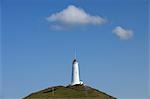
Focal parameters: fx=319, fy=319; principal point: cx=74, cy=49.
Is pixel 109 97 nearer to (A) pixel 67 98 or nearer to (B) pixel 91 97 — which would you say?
(B) pixel 91 97

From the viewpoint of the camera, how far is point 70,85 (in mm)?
87250

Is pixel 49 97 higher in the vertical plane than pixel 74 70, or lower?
lower

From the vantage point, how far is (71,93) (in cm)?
7894

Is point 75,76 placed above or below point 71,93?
above

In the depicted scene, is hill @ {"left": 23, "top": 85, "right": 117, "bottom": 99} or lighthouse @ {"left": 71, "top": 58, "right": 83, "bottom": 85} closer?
hill @ {"left": 23, "top": 85, "right": 117, "bottom": 99}

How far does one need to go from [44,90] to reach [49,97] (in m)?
9.50

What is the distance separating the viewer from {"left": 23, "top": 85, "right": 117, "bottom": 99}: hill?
257 ft

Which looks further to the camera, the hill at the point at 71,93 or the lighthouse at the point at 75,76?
the lighthouse at the point at 75,76

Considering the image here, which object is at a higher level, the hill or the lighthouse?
the lighthouse

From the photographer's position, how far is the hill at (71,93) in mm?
78375

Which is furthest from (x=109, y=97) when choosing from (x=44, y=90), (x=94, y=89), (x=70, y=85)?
(x=44, y=90)

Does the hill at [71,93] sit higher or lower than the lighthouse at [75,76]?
lower

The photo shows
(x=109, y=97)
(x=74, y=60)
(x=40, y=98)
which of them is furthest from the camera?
(x=74, y=60)

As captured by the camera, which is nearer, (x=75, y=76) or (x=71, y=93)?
(x=71, y=93)
